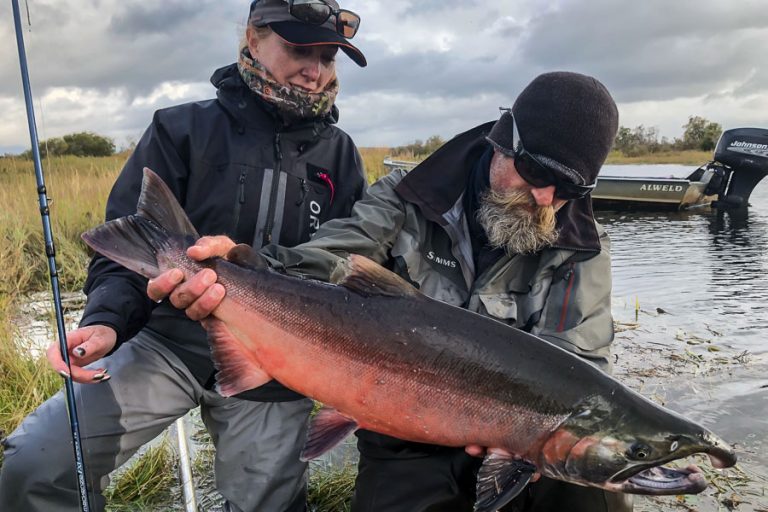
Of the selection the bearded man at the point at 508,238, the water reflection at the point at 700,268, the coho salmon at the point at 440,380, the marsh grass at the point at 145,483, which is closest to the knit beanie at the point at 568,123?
the bearded man at the point at 508,238

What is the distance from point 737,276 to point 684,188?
922cm

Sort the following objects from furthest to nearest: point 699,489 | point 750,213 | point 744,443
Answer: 1. point 750,213
2. point 744,443
3. point 699,489

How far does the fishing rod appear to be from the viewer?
8.78 feet

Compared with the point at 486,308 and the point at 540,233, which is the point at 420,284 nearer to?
the point at 486,308

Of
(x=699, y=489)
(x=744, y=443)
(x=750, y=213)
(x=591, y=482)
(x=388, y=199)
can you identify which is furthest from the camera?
(x=750, y=213)

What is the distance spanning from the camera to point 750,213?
1808 centimetres

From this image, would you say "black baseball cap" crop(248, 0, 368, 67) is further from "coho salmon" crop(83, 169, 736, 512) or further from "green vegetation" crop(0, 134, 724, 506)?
"green vegetation" crop(0, 134, 724, 506)

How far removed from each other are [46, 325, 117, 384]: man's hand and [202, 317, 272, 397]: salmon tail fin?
0.52m

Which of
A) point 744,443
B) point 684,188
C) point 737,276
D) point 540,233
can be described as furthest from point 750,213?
point 540,233

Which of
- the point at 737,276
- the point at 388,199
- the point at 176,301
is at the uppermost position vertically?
the point at 388,199

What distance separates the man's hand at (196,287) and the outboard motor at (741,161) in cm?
1762

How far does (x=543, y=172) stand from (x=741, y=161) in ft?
53.7

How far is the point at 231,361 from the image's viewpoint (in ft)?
8.93

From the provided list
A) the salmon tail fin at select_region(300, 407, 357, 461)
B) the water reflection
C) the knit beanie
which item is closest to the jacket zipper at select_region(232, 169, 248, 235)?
the salmon tail fin at select_region(300, 407, 357, 461)
